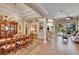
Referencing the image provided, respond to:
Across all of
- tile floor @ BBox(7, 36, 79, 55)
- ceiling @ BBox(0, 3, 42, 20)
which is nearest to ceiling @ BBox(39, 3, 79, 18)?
ceiling @ BBox(0, 3, 42, 20)

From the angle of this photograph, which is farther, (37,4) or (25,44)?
(25,44)

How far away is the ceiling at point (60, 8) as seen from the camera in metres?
3.08

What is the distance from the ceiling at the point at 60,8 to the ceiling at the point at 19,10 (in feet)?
0.96

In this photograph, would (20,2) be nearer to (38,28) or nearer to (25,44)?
(38,28)

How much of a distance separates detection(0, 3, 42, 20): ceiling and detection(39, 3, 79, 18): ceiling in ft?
0.96

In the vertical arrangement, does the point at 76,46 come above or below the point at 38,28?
below

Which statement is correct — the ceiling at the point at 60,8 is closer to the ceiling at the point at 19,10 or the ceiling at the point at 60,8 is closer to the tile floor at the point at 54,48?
the ceiling at the point at 19,10

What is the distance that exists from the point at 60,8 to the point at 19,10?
99 cm

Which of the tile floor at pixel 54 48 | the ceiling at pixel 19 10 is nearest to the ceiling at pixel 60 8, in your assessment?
the ceiling at pixel 19 10

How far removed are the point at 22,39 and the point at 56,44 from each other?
2.86 ft

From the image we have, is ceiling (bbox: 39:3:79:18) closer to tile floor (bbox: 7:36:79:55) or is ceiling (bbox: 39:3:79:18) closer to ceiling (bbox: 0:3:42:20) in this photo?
ceiling (bbox: 0:3:42:20)

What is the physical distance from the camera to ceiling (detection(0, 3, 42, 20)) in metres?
2.96
